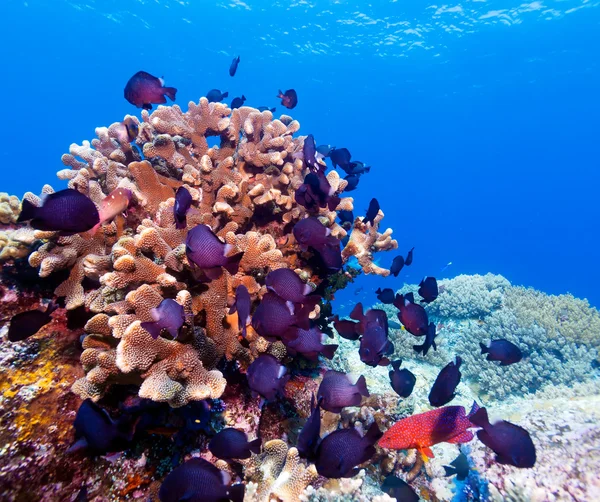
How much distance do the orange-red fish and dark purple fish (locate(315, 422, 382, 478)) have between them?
0.84 meters

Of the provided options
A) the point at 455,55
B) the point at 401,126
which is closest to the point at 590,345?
the point at 455,55

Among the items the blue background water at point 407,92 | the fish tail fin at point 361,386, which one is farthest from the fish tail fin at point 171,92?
the blue background water at point 407,92

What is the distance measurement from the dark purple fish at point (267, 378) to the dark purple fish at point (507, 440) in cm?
169

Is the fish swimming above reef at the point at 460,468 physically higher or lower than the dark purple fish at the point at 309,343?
lower

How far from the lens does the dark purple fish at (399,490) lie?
3168 mm

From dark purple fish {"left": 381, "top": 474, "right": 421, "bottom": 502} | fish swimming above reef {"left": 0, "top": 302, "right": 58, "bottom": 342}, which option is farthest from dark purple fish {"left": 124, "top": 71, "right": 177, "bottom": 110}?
dark purple fish {"left": 381, "top": 474, "right": 421, "bottom": 502}

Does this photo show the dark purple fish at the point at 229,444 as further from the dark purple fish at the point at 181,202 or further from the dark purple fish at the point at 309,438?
the dark purple fish at the point at 181,202

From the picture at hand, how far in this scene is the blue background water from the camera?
1571 inches

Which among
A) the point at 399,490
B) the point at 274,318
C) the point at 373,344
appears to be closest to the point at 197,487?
the point at 274,318

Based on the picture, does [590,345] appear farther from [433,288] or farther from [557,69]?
[557,69]

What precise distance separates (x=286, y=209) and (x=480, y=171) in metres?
118

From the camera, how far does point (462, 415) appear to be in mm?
2939

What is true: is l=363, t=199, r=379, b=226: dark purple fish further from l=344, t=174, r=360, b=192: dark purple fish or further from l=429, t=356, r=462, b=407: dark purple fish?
l=429, t=356, r=462, b=407: dark purple fish

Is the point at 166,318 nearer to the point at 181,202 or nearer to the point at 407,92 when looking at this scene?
the point at 181,202
